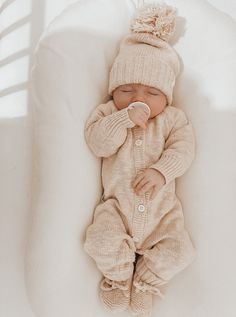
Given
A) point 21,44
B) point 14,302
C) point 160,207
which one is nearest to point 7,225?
point 14,302

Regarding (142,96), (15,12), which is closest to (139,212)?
(142,96)

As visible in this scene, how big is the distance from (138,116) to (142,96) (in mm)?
98

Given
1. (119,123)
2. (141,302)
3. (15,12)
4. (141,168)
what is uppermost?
(15,12)

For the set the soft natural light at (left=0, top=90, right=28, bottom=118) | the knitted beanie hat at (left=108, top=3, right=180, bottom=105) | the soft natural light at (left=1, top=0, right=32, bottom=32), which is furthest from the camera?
the soft natural light at (left=1, top=0, right=32, bottom=32)

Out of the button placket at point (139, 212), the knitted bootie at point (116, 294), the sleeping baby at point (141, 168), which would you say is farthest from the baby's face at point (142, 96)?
the knitted bootie at point (116, 294)

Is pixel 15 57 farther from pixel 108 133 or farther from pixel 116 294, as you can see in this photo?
pixel 116 294

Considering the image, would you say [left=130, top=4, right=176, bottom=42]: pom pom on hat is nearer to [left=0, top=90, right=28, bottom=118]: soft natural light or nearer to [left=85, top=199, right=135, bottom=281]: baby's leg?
[left=0, top=90, right=28, bottom=118]: soft natural light

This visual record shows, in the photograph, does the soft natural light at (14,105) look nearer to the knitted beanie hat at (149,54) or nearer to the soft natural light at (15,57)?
the soft natural light at (15,57)

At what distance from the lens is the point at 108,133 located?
1.48 meters

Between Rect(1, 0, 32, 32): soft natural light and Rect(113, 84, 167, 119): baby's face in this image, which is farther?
Rect(1, 0, 32, 32): soft natural light

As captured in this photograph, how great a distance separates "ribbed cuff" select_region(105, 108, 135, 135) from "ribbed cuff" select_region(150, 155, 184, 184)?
0.13 metres

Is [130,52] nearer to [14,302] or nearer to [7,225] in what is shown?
[7,225]

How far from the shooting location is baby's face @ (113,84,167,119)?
1544mm

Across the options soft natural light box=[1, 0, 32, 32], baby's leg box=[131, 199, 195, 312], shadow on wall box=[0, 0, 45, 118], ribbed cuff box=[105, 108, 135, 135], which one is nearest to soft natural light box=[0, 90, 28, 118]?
shadow on wall box=[0, 0, 45, 118]
